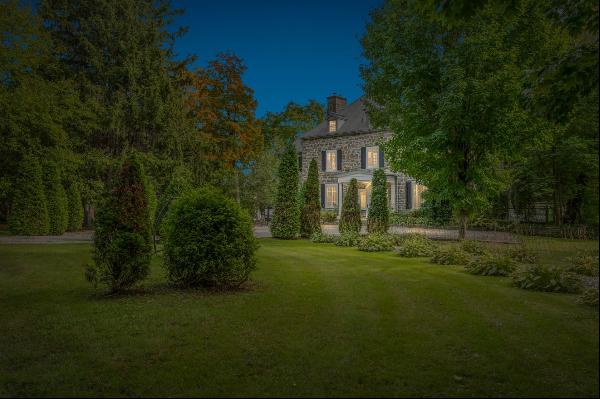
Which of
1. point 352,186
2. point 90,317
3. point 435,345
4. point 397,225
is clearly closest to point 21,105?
point 352,186

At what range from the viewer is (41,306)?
6121mm

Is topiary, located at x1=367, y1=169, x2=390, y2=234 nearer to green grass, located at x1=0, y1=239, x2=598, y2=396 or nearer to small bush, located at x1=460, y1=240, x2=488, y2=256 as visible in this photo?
small bush, located at x1=460, y1=240, x2=488, y2=256

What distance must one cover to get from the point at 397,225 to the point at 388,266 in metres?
16.9

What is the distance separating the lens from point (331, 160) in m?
34.1

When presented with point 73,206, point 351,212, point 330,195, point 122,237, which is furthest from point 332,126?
point 122,237

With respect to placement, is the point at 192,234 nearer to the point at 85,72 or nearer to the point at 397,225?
the point at 85,72

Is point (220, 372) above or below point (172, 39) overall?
below

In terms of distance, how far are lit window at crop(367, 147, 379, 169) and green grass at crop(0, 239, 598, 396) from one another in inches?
958

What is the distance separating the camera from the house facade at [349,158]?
98.6 feet

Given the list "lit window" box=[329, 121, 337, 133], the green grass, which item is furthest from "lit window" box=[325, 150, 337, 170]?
the green grass

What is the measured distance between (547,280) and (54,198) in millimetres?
18493

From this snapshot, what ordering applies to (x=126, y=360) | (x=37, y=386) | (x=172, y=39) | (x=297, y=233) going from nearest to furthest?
(x=37, y=386) → (x=126, y=360) → (x=297, y=233) → (x=172, y=39)

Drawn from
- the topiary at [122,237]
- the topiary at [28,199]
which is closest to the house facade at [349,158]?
the topiary at [28,199]

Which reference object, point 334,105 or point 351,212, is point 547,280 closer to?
point 351,212
